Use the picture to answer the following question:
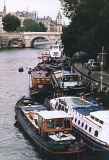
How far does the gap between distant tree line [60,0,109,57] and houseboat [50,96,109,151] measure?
16.2m

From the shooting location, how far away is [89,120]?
30547 millimetres

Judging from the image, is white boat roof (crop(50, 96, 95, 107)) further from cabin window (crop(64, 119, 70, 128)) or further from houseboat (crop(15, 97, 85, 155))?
cabin window (crop(64, 119, 70, 128))

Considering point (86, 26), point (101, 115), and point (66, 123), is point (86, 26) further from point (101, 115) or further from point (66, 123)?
point (101, 115)

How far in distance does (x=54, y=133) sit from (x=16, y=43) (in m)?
113

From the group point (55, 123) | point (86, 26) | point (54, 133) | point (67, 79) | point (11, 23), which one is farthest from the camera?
A: point (11, 23)

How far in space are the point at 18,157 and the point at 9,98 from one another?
18.8 metres

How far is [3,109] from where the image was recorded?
43.8 m

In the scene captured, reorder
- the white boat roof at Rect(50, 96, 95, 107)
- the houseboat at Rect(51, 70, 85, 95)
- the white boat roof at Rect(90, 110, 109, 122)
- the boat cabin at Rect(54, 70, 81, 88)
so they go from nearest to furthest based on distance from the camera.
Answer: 1. the white boat roof at Rect(90, 110, 109, 122)
2. the white boat roof at Rect(50, 96, 95, 107)
3. the houseboat at Rect(51, 70, 85, 95)
4. the boat cabin at Rect(54, 70, 81, 88)

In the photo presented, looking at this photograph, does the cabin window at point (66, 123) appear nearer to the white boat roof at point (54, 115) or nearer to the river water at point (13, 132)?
the white boat roof at point (54, 115)

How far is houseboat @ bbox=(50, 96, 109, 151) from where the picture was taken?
28.6 meters

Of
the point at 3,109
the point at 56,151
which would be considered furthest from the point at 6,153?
the point at 3,109

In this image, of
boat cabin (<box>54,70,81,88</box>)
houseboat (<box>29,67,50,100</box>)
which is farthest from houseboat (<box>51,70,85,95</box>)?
houseboat (<box>29,67,50,100</box>)

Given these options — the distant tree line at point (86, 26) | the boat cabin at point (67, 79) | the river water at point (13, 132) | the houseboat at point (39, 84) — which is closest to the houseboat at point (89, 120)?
the river water at point (13, 132)

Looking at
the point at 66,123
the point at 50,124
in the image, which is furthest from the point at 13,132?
the point at 66,123
